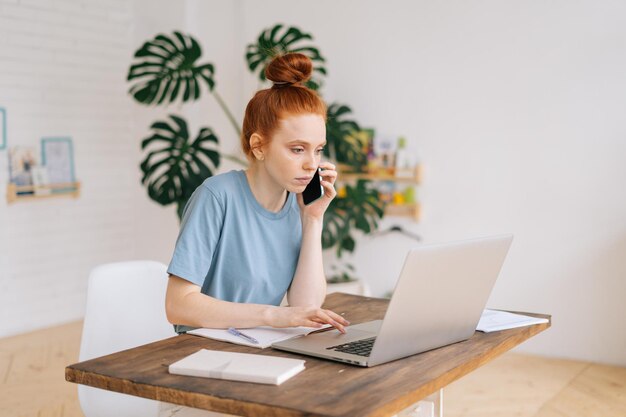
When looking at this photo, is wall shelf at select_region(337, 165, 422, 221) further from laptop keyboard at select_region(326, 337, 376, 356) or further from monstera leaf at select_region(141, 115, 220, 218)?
laptop keyboard at select_region(326, 337, 376, 356)

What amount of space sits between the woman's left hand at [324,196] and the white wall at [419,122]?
2716 millimetres

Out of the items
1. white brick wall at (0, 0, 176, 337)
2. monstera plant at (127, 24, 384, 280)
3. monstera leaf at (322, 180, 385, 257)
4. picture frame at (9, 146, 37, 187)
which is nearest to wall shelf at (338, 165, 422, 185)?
monstera plant at (127, 24, 384, 280)

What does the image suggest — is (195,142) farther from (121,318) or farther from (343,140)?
(121,318)

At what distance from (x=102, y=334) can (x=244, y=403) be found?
3.30 ft

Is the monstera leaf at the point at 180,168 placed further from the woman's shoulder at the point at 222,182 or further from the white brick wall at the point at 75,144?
the woman's shoulder at the point at 222,182

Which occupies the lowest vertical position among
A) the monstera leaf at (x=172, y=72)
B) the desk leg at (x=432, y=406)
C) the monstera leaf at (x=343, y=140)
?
the desk leg at (x=432, y=406)

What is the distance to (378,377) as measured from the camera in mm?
1616

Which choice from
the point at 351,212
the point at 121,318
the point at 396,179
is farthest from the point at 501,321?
the point at 396,179

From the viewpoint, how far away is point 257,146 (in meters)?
2.19

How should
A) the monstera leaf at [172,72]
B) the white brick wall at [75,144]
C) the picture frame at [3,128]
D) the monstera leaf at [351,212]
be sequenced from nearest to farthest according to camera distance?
the monstera leaf at [172,72]
the monstera leaf at [351,212]
the picture frame at [3,128]
the white brick wall at [75,144]

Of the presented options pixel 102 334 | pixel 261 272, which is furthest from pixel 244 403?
pixel 102 334

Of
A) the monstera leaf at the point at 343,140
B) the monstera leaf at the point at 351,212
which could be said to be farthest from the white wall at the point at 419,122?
the monstera leaf at the point at 351,212

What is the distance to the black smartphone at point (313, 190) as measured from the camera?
7.36ft

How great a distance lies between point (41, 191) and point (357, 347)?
4.22 m
